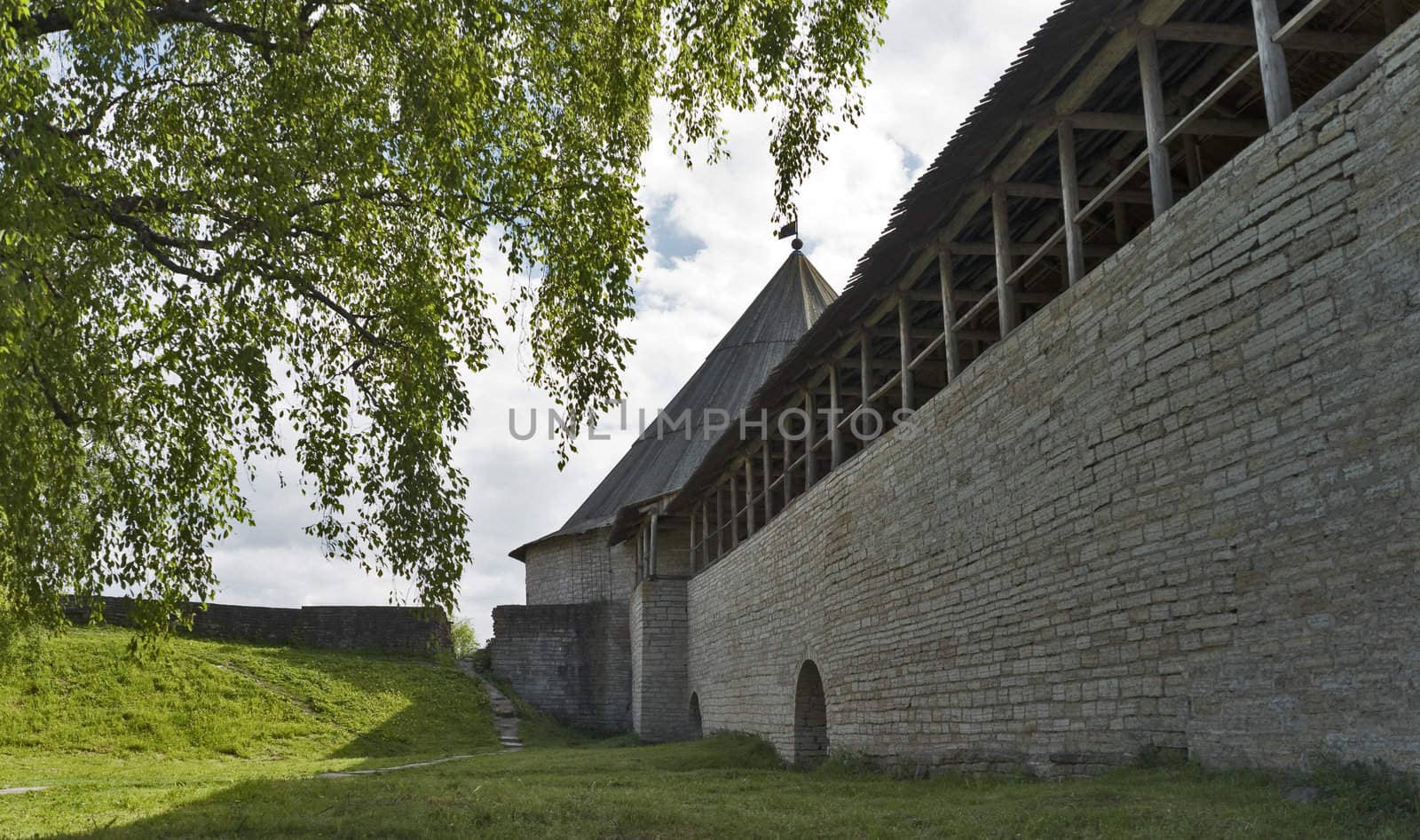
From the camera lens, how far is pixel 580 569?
95.5ft

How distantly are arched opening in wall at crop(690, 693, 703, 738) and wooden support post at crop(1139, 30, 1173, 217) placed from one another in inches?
682

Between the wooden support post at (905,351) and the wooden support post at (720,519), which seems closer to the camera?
the wooden support post at (905,351)

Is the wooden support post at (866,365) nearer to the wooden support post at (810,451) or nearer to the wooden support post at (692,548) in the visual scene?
the wooden support post at (810,451)

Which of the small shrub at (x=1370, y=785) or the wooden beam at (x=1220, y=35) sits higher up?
the wooden beam at (x=1220, y=35)

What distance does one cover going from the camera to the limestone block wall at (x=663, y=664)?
23.0 metres

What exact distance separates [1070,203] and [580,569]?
22.1m

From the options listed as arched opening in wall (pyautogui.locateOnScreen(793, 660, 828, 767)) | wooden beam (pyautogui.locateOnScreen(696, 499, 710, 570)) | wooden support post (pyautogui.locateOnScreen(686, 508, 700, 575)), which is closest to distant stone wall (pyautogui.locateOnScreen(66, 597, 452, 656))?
wooden support post (pyautogui.locateOnScreen(686, 508, 700, 575))

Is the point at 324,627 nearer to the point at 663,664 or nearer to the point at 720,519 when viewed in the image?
the point at 663,664

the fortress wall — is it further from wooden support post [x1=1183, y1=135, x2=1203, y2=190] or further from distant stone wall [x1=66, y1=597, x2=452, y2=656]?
distant stone wall [x1=66, y1=597, x2=452, y2=656]

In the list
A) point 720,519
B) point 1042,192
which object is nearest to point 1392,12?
point 1042,192

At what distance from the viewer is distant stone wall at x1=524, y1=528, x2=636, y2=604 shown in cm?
2773

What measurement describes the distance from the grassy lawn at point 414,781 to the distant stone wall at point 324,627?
5.95ft

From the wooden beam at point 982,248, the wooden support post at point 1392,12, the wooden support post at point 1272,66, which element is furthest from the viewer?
the wooden beam at point 982,248

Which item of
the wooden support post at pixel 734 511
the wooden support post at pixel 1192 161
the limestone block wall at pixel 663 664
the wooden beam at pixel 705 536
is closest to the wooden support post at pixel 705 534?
the wooden beam at pixel 705 536
